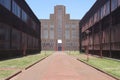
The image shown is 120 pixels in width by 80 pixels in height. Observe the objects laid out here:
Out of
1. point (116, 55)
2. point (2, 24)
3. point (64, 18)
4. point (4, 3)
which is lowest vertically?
point (116, 55)

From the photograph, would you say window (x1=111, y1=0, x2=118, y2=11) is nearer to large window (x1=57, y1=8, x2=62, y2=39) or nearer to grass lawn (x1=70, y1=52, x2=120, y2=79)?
grass lawn (x1=70, y1=52, x2=120, y2=79)

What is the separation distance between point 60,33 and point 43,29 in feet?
34.6

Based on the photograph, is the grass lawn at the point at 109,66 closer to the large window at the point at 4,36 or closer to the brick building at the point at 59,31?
the large window at the point at 4,36

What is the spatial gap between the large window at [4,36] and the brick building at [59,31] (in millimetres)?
126515

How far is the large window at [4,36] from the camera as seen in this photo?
42.3 meters

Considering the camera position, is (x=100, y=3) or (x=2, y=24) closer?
(x=2, y=24)

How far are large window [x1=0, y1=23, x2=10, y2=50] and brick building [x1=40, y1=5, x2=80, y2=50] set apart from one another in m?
127

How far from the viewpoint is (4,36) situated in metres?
44.2

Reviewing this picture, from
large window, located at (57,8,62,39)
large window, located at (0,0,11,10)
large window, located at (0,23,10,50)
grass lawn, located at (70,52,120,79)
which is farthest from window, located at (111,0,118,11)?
large window, located at (57,8,62,39)

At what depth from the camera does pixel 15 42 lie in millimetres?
54906

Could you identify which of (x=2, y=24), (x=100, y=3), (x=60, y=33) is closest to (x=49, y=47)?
(x=60, y=33)

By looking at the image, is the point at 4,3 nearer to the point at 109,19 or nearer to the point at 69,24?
the point at 109,19

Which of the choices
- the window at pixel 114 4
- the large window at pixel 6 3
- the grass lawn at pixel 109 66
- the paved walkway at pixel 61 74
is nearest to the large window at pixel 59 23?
the window at pixel 114 4

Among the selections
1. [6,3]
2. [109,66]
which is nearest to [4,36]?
[6,3]
